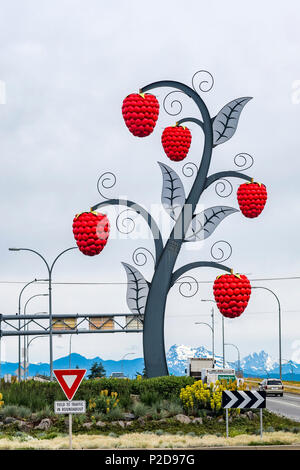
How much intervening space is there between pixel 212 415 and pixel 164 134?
9173mm

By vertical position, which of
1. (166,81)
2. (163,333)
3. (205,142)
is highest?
(166,81)

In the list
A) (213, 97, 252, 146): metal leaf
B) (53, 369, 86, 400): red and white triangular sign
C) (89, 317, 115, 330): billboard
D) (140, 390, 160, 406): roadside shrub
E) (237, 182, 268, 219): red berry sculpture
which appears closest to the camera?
(53, 369, 86, 400): red and white triangular sign

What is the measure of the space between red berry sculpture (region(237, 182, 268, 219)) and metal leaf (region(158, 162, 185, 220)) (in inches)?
88.5

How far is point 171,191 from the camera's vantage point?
2747 cm

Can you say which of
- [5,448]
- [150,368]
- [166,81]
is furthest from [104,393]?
[166,81]

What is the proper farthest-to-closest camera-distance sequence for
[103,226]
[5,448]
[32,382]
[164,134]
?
1. [32,382]
2. [164,134]
3. [103,226]
4. [5,448]

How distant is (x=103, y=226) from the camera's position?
24.0 m

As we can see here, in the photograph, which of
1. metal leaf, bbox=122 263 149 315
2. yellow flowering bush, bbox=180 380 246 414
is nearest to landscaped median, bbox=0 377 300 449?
yellow flowering bush, bbox=180 380 246 414

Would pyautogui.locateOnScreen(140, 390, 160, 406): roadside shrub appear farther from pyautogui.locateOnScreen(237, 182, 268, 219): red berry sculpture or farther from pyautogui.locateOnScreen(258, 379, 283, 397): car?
pyautogui.locateOnScreen(258, 379, 283, 397): car

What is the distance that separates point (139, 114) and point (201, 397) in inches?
360

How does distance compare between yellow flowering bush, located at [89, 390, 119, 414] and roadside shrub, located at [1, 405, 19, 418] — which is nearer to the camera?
roadside shrub, located at [1, 405, 19, 418]

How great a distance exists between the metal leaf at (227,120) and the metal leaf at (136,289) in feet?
17.1

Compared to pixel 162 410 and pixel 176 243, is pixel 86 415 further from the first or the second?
pixel 176 243

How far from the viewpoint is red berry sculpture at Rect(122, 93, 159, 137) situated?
23828 millimetres
